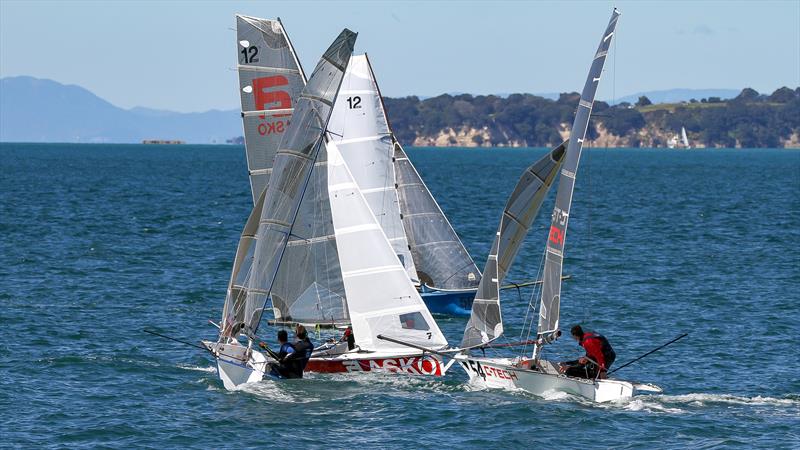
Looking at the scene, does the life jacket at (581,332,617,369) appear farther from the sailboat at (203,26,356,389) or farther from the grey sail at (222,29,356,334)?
the grey sail at (222,29,356,334)

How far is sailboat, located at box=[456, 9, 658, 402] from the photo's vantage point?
91.5ft

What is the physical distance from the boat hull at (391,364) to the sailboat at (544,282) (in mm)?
794

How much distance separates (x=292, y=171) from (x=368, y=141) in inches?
260

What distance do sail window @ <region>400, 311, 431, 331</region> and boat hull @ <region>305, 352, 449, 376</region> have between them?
84 cm

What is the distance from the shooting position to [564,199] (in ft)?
92.8

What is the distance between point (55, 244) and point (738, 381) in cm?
4001

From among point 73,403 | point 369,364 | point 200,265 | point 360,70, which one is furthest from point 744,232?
point 73,403

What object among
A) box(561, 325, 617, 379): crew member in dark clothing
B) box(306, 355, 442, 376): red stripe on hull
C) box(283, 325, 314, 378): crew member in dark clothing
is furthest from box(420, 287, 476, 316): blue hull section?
box(561, 325, 617, 379): crew member in dark clothing

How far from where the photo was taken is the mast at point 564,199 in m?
27.3

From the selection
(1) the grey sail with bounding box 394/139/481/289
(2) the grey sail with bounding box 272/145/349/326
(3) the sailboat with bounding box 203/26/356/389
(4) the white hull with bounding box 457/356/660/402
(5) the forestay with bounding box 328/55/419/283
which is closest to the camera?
(4) the white hull with bounding box 457/356/660/402

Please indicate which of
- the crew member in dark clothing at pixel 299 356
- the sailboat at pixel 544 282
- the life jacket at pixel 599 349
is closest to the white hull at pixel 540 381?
the sailboat at pixel 544 282

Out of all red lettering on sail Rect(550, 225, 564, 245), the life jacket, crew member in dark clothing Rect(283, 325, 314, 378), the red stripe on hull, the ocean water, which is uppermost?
red lettering on sail Rect(550, 225, 564, 245)

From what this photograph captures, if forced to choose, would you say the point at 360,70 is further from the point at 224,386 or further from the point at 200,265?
the point at 200,265

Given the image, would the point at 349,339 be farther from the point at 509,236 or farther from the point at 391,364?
the point at 509,236
